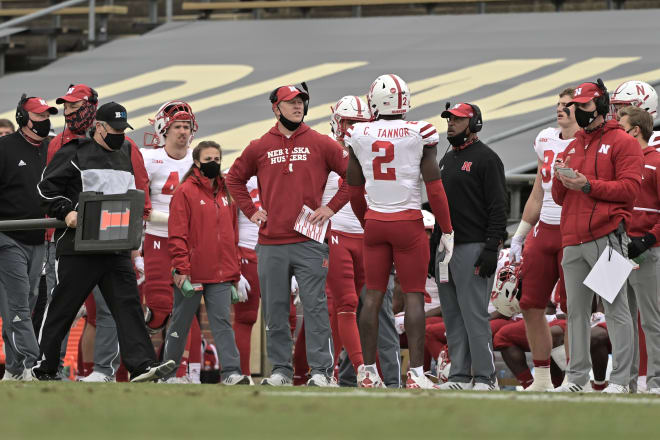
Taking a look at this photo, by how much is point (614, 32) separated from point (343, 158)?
28.7 ft

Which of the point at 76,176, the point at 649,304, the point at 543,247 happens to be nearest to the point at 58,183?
the point at 76,176

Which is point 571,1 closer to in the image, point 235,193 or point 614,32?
point 614,32

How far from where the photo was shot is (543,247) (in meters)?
9.25

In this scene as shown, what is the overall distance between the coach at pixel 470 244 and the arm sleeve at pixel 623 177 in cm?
96

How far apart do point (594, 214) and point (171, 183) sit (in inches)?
134

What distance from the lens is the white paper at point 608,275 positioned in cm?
816

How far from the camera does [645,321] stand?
8.61 meters

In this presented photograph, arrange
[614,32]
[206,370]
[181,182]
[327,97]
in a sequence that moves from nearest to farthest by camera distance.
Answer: [181,182]
[206,370]
[327,97]
[614,32]

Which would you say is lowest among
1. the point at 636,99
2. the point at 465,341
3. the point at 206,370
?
the point at 206,370

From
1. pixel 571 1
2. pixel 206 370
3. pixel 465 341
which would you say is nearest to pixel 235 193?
pixel 465 341

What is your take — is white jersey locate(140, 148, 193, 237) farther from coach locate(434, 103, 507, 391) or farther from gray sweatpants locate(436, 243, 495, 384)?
gray sweatpants locate(436, 243, 495, 384)

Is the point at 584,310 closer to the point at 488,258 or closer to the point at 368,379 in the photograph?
the point at 488,258

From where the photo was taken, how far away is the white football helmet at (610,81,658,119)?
31.7 ft

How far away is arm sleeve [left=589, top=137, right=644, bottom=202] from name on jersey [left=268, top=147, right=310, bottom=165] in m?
1.92
